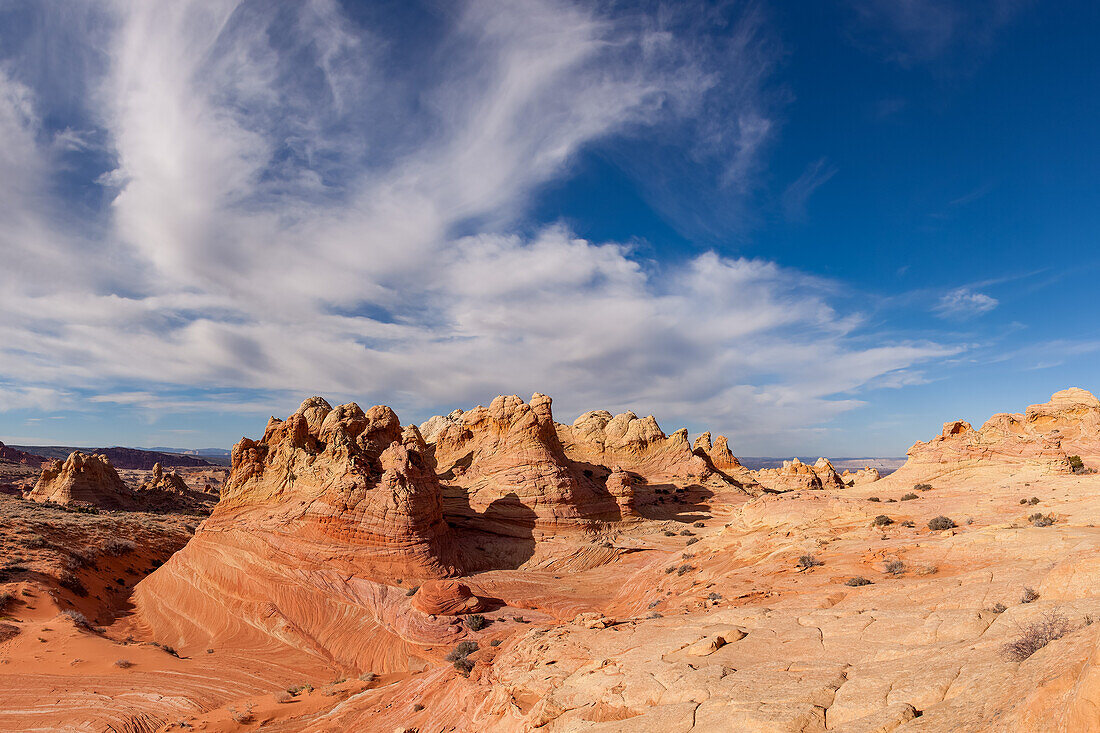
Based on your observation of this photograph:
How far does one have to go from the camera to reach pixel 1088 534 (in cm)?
1327

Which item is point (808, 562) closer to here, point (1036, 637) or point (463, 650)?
point (1036, 637)

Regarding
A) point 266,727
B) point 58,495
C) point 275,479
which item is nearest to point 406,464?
point 275,479

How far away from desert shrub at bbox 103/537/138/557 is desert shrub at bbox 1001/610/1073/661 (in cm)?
4852

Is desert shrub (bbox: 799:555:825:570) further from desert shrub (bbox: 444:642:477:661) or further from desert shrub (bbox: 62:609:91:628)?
desert shrub (bbox: 62:609:91:628)

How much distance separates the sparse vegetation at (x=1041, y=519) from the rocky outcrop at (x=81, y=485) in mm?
78669

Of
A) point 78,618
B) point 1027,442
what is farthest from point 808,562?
point 78,618

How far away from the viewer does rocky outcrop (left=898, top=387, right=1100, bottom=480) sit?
26484mm

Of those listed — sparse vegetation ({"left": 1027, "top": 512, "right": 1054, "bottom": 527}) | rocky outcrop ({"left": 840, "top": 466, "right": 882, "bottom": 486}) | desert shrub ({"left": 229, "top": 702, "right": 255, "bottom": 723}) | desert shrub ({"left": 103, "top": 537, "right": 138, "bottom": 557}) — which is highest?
rocky outcrop ({"left": 840, "top": 466, "right": 882, "bottom": 486})

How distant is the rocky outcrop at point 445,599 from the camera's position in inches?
895

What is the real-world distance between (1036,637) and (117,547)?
1942 inches

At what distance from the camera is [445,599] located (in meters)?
23.1

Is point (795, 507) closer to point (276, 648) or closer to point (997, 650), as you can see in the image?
point (997, 650)

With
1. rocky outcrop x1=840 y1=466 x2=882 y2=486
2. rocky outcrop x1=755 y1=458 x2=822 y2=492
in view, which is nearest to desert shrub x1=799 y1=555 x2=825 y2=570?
rocky outcrop x1=840 y1=466 x2=882 y2=486

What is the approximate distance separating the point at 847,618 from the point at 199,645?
87.4ft
